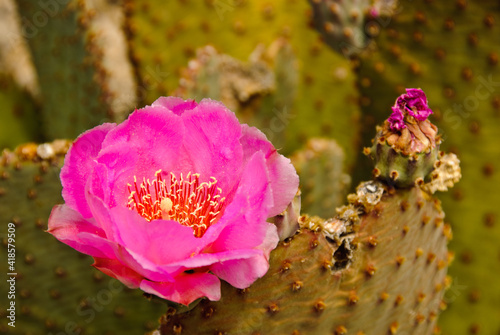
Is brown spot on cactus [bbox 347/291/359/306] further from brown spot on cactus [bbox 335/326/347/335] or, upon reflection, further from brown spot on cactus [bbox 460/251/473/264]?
brown spot on cactus [bbox 460/251/473/264]

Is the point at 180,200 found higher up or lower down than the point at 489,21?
lower down

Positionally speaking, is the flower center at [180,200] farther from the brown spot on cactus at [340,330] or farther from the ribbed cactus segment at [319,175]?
the ribbed cactus segment at [319,175]

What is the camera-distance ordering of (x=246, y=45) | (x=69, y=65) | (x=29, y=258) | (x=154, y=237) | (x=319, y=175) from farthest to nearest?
(x=246, y=45)
(x=69, y=65)
(x=319, y=175)
(x=29, y=258)
(x=154, y=237)

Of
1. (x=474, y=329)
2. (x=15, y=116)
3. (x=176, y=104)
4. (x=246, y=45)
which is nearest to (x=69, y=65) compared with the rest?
(x=15, y=116)

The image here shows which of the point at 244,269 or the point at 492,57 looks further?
the point at 492,57

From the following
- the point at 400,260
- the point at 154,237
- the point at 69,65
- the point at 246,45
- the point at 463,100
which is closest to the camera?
the point at 154,237

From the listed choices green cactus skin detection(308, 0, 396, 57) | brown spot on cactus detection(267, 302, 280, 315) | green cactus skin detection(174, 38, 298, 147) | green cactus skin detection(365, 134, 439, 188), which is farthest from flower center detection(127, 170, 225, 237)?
green cactus skin detection(174, 38, 298, 147)

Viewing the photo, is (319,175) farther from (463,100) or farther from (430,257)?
(430,257)
